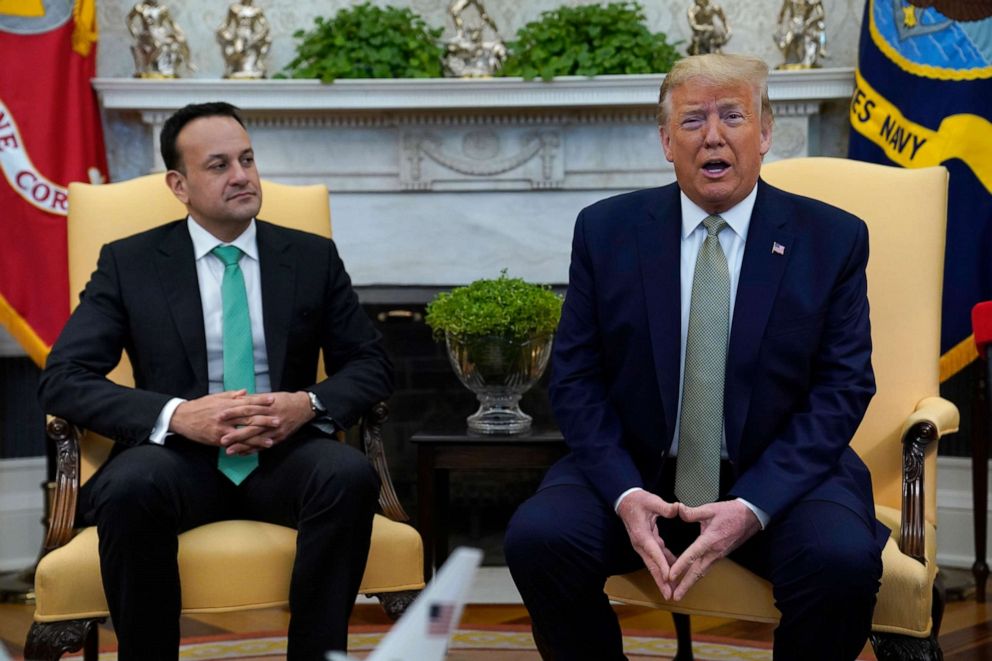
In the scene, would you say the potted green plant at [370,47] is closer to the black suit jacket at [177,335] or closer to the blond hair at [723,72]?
the black suit jacket at [177,335]

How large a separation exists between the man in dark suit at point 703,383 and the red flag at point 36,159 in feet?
6.58

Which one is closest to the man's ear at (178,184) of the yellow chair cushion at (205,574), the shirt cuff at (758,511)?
the yellow chair cushion at (205,574)

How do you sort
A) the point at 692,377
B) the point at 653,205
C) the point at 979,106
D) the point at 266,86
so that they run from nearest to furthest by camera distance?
the point at 692,377
the point at 653,205
the point at 979,106
the point at 266,86

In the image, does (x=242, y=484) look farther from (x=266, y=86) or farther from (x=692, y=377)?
(x=266, y=86)

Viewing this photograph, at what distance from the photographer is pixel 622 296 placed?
88.4 inches

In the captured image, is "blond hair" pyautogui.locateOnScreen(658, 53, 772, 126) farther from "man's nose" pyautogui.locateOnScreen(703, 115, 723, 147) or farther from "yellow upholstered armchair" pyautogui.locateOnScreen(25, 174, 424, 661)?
"yellow upholstered armchair" pyautogui.locateOnScreen(25, 174, 424, 661)

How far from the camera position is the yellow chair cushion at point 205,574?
2152mm

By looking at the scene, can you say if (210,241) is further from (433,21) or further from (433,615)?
(433,21)

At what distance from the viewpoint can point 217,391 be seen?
2.52 meters

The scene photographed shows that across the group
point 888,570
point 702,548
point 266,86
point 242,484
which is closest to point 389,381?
point 242,484

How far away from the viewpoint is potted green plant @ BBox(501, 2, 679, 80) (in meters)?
3.96

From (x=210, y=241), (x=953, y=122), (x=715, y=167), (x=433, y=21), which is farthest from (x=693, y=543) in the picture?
(x=433, y=21)

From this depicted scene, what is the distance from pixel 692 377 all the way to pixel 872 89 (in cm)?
187

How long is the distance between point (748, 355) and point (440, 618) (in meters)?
1.19
